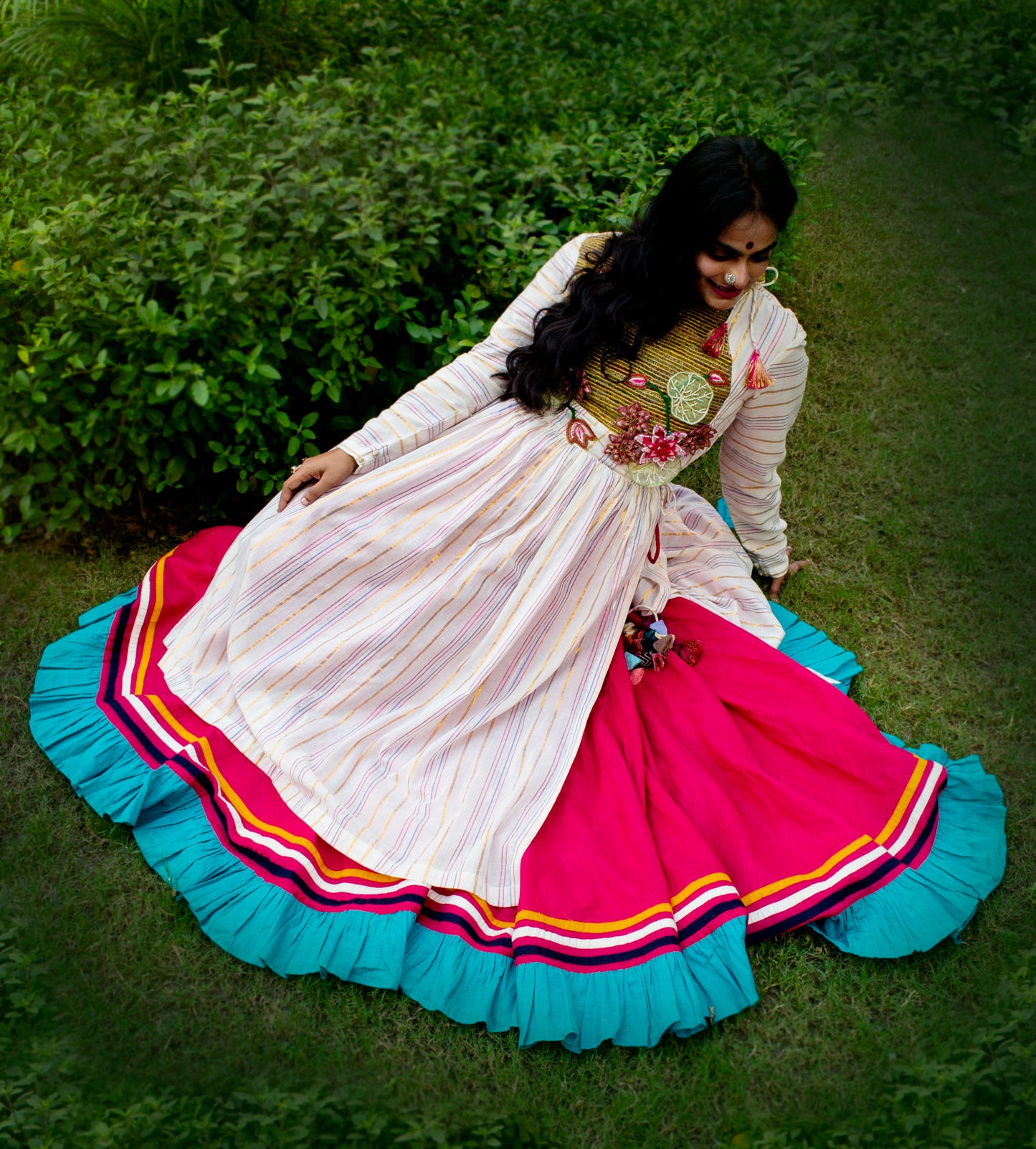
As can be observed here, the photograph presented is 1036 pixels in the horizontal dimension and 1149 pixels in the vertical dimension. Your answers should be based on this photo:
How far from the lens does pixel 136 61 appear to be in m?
4.30

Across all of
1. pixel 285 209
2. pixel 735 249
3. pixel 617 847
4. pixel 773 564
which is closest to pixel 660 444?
pixel 735 249

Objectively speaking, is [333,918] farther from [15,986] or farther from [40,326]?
[40,326]

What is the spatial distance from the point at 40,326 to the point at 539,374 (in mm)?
1525

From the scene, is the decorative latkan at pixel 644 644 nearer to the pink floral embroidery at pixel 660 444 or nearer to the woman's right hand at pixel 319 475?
the pink floral embroidery at pixel 660 444

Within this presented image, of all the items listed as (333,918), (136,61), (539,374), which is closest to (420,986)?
(333,918)

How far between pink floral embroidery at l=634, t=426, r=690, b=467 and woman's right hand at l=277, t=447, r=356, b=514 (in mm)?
768

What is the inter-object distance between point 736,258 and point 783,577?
4.16ft

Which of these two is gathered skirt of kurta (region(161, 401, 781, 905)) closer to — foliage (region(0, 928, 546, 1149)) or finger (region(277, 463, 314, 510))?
finger (region(277, 463, 314, 510))

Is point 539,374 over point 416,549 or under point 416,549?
over

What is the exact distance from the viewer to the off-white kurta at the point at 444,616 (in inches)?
101

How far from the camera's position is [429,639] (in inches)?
106

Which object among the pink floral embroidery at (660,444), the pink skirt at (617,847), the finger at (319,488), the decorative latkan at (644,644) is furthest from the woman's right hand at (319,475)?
the decorative latkan at (644,644)

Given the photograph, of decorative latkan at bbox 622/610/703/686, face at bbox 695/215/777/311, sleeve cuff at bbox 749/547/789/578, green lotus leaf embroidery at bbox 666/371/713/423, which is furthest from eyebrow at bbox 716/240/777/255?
sleeve cuff at bbox 749/547/789/578

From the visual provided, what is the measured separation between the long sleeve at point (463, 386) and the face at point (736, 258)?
414 mm
